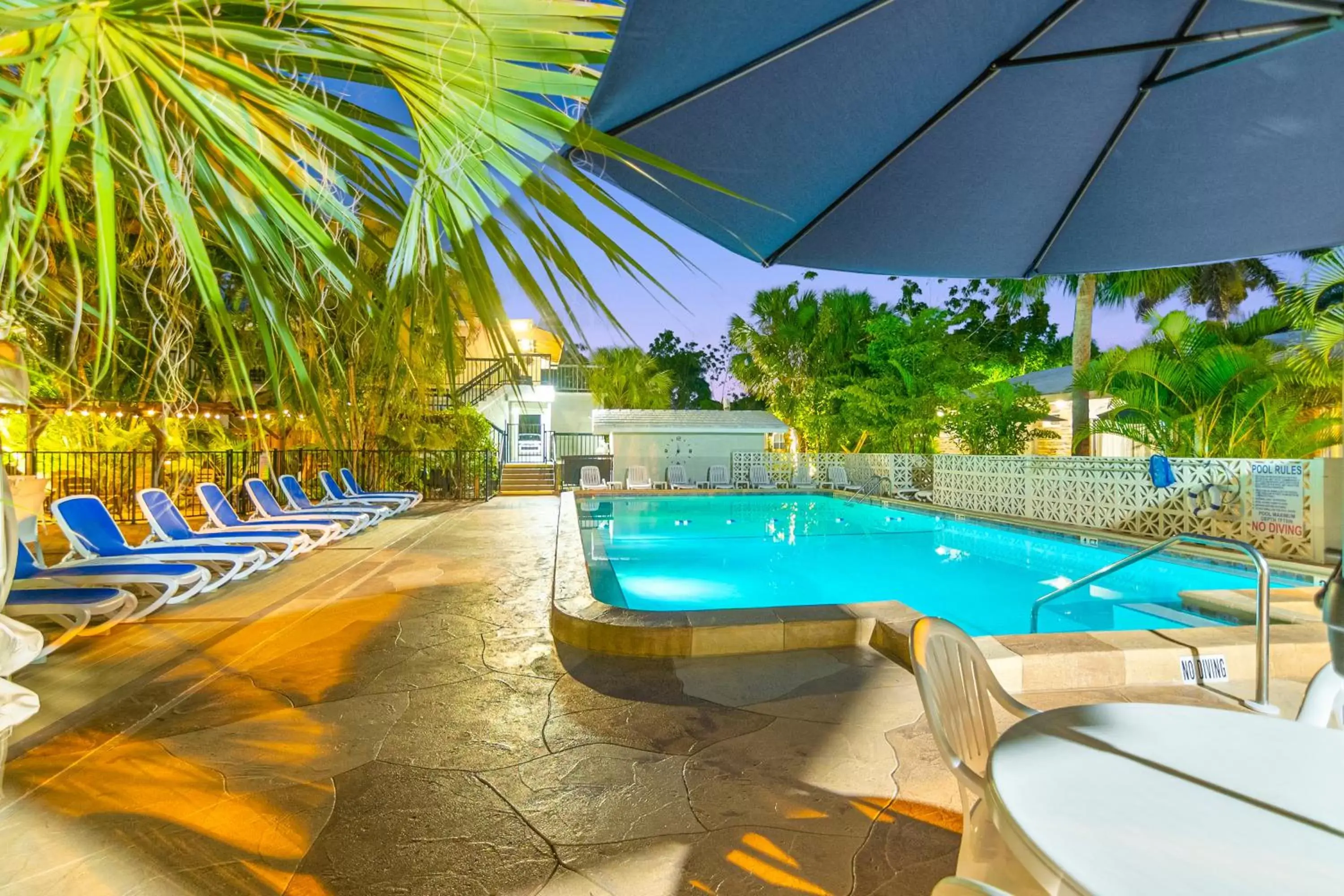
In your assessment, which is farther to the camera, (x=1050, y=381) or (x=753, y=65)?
(x=1050, y=381)

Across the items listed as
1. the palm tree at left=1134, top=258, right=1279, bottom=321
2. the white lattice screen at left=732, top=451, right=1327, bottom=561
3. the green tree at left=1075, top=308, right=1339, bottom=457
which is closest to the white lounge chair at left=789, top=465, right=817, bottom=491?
the white lattice screen at left=732, top=451, right=1327, bottom=561

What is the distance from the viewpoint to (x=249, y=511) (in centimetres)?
1177

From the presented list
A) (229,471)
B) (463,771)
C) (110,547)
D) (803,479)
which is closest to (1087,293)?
(803,479)

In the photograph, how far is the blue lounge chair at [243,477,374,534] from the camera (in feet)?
26.7

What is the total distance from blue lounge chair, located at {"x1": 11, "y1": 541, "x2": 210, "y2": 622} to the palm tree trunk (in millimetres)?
14175

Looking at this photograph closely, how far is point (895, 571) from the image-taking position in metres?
9.02

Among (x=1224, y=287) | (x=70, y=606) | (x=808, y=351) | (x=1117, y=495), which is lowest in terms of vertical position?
(x=70, y=606)

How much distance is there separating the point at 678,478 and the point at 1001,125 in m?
18.7

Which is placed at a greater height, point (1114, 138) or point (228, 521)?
point (1114, 138)

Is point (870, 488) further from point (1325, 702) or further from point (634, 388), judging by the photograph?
point (1325, 702)

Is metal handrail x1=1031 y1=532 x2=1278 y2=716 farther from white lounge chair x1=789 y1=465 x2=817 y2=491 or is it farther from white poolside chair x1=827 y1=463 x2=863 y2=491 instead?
white lounge chair x1=789 y1=465 x2=817 y2=491

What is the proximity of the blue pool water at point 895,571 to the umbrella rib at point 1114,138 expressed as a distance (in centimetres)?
366

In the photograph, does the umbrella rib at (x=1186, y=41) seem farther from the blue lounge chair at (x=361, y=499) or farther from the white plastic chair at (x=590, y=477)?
the white plastic chair at (x=590, y=477)

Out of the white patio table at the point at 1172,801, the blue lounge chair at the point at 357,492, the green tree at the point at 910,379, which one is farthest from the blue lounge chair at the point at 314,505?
the green tree at the point at 910,379
